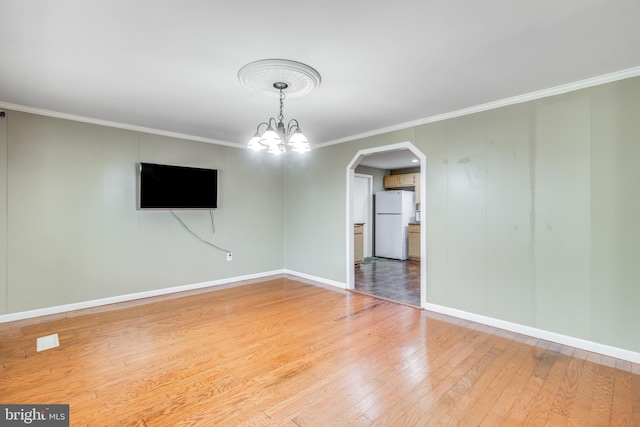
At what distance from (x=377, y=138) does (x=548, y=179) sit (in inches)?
86.8

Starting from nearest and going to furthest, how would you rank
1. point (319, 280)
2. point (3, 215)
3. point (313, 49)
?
point (313, 49) < point (3, 215) < point (319, 280)

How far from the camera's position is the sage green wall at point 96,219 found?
11.5 ft

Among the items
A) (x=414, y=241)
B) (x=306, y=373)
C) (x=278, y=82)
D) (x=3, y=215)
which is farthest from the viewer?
(x=414, y=241)

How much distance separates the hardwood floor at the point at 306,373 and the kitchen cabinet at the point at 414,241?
3.88m

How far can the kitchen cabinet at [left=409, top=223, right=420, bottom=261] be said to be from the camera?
739cm

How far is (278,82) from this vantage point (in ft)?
8.77

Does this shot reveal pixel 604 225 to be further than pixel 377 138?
No

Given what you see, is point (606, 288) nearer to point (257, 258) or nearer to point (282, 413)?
point (282, 413)

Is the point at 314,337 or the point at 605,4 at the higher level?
the point at 605,4

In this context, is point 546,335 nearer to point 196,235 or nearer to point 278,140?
point 278,140

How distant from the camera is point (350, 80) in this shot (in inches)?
108

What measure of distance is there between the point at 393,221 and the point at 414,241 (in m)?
0.70

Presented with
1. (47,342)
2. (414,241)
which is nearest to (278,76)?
(47,342)

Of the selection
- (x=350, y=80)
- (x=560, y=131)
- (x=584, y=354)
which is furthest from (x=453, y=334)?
(x=350, y=80)
